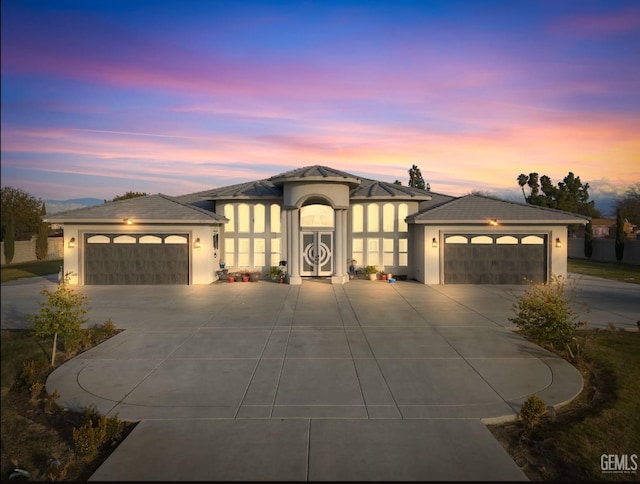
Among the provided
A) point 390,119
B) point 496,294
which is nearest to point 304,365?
point 496,294

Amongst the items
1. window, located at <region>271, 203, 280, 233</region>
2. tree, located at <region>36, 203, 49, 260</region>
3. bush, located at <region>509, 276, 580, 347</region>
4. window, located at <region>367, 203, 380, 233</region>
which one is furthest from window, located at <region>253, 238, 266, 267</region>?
tree, located at <region>36, 203, 49, 260</region>

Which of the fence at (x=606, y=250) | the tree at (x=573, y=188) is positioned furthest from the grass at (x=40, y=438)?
the tree at (x=573, y=188)

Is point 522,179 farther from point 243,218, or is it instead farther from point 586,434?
point 586,434

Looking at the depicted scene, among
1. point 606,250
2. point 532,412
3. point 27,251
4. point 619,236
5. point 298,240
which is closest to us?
point 532,412

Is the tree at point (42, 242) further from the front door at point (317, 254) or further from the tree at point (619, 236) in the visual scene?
the tree at point (619, 236)

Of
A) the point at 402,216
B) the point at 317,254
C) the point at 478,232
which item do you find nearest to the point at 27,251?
the point at 317,254

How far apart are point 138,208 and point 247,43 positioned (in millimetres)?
13472

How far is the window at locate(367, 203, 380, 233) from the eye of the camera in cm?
2369

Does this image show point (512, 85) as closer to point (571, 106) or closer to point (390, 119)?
point (571, 106)

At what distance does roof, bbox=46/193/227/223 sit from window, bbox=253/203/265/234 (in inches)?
65.9

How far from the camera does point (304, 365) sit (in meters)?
8.95

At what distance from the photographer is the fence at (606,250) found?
35.8 meters

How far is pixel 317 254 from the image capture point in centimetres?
2323

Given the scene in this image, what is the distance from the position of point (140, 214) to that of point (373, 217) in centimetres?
1152
